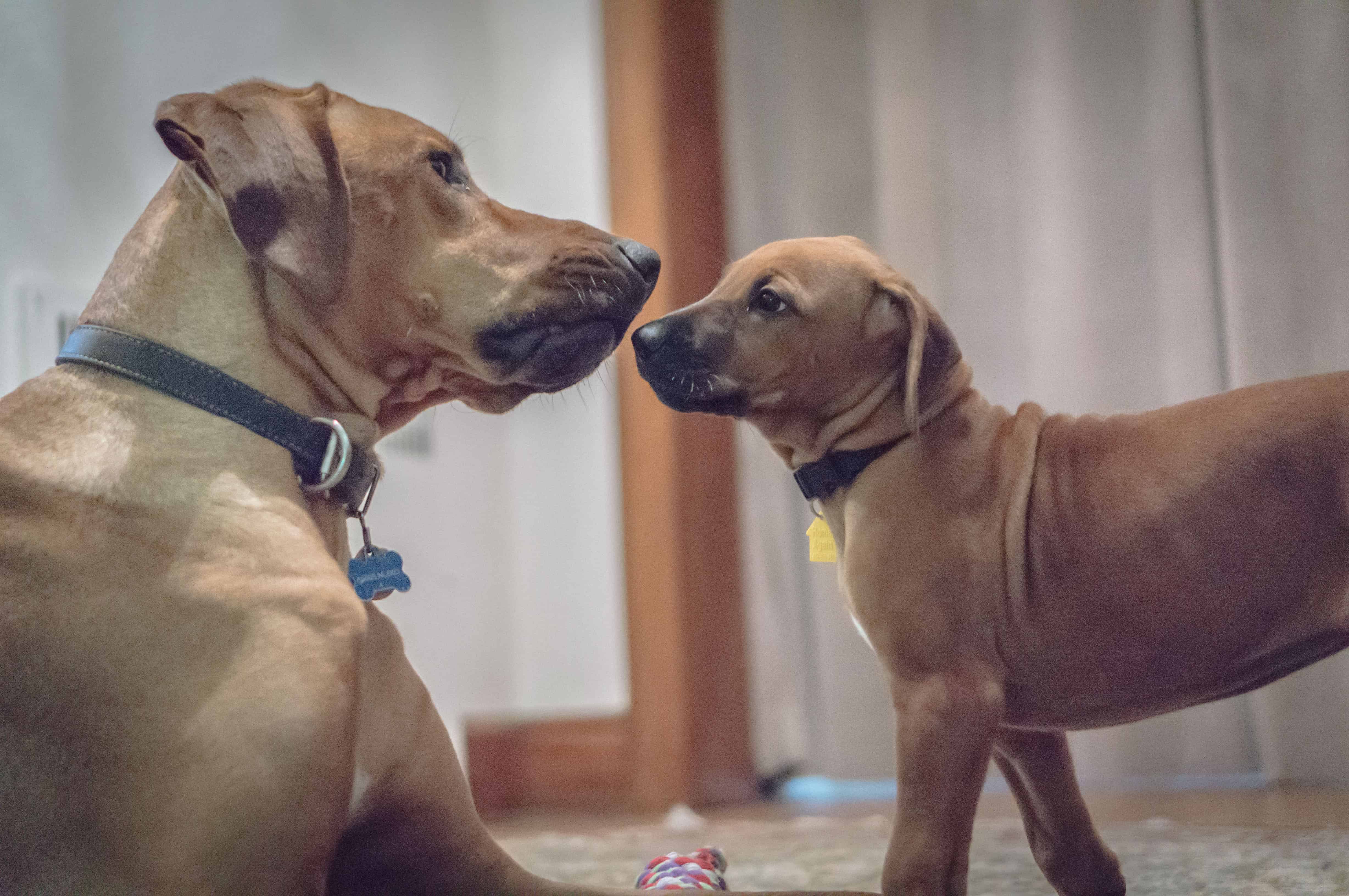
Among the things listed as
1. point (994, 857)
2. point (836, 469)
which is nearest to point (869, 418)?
point (836, 469)

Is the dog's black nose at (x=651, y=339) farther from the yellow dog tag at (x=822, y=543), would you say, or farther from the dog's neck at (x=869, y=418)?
the yellow dog tag at (x=822, y=543)

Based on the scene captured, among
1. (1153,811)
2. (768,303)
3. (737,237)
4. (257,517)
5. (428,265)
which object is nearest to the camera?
(257,517)

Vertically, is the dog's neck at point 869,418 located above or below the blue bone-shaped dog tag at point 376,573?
above

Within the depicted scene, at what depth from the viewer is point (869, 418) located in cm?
126

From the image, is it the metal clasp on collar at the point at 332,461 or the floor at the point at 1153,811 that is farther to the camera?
the floor at the point at 1153,811

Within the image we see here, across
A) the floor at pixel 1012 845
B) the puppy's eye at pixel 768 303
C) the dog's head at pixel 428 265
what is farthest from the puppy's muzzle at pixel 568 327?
the floor at pixel 1012 845

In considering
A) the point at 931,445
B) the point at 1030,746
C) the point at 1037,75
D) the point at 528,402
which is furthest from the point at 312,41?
the point at 1030,746

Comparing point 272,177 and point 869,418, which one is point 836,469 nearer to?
point 869,418

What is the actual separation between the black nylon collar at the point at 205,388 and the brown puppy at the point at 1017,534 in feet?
1.21

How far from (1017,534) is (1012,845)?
32.8 inches

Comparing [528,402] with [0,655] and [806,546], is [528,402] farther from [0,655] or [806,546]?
[0,655]

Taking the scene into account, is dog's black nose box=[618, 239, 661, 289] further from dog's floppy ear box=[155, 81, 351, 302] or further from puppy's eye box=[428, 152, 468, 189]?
dog's floppy ear box=[155, 81, 351, 302]

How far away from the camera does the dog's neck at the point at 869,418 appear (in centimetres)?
125

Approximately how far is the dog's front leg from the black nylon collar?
31.4 inches
